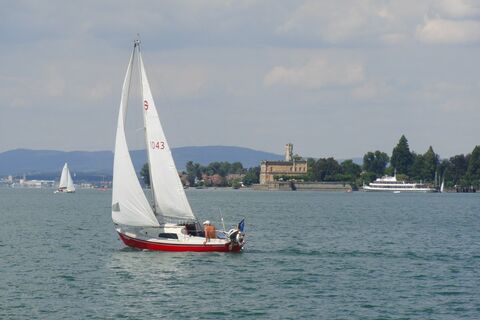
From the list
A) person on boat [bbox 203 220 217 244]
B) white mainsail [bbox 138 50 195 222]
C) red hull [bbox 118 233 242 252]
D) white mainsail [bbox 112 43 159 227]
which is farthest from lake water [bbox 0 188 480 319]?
white mainsail [bbox 138 50 195 222]

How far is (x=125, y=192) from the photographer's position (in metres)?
58.0

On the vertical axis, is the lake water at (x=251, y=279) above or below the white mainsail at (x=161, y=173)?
below

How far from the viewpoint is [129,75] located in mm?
56125

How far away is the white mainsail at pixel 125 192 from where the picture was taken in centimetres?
5700

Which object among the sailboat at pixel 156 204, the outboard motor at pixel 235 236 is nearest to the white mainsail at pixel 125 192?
the sailboat at pixel 156 204

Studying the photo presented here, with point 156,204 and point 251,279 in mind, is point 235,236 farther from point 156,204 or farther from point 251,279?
point 251,279

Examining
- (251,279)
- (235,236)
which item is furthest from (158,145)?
(251,279)

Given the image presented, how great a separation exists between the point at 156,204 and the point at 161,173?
5.77 feet

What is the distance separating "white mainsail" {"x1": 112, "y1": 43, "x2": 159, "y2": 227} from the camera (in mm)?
57000

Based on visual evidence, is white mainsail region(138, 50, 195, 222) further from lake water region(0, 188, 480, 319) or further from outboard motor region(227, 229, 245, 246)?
lake water region(0, 188, 480, 319)

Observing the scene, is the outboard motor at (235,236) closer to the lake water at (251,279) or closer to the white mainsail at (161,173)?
the lake water at (251,279)

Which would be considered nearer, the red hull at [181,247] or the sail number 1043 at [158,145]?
the red hull at [181,247]

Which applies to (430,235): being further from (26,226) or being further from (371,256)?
(26,226)

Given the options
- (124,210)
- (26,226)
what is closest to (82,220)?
(26,226)
